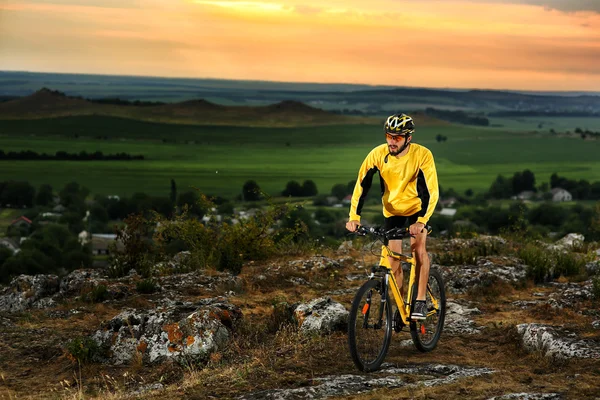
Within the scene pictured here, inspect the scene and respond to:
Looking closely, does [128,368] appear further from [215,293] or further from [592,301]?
[592,301]

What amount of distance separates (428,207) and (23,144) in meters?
180

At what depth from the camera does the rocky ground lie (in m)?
6.92

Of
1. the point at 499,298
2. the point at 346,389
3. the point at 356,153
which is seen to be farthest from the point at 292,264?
the point at 356,153

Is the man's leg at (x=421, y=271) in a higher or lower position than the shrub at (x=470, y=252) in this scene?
higher

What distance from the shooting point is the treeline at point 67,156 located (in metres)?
161

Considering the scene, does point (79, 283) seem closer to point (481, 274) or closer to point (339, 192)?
point (481, 274)

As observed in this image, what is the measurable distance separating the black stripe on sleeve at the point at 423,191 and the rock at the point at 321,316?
2.02 m

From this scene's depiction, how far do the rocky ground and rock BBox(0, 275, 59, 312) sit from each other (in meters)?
0.02

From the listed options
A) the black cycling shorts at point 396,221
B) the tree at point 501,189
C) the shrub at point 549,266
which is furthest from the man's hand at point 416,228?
the tree at point 501,189

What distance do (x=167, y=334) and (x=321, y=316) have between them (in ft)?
6.38

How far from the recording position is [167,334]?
851 centimetres

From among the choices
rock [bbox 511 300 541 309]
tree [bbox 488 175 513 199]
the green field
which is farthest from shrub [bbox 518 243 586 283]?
tree [bbox 488 175 513 199]

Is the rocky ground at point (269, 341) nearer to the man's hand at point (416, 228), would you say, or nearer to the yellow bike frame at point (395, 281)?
the yellow bike frame at point (395, 281)

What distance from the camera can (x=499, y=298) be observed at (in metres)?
11.4
